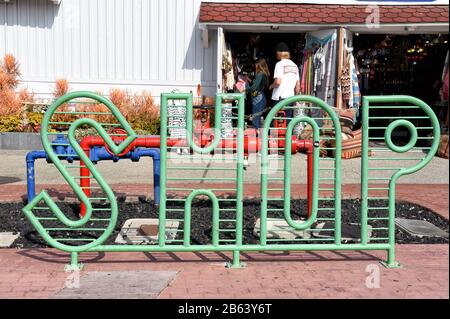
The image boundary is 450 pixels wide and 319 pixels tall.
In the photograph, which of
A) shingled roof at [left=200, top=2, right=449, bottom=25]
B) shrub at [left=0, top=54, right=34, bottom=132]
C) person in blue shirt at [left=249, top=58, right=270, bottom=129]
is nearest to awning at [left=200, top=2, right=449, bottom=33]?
shingled roof at [left=200, top=2, right=449, bottom=25]

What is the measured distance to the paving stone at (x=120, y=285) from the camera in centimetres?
449

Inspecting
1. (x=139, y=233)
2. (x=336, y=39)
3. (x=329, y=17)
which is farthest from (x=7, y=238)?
(x=329, y=17)

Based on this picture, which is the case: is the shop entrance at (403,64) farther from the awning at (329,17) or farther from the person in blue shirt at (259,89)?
the person in blue shirt at (259,89)

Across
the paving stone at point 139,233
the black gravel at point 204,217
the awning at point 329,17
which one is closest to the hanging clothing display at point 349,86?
the awning at point 329,17

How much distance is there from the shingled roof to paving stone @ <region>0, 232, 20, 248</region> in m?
7.07

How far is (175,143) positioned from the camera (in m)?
5.48

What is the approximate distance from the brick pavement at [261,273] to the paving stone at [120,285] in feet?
0.28

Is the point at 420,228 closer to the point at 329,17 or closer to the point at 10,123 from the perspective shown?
the point at 329,17

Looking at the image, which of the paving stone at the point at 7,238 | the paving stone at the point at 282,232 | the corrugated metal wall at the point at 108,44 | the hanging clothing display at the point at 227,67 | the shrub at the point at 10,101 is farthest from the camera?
the corrugated metal wall at the point at 108,44

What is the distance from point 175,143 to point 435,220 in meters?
3.22

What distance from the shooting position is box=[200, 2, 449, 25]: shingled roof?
12039mm

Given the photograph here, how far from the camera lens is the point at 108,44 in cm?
1334

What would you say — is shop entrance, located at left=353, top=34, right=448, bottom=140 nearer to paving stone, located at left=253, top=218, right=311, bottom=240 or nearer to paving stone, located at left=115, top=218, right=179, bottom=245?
paving stone, located at left=253, top=218, right=311, bottom=240
